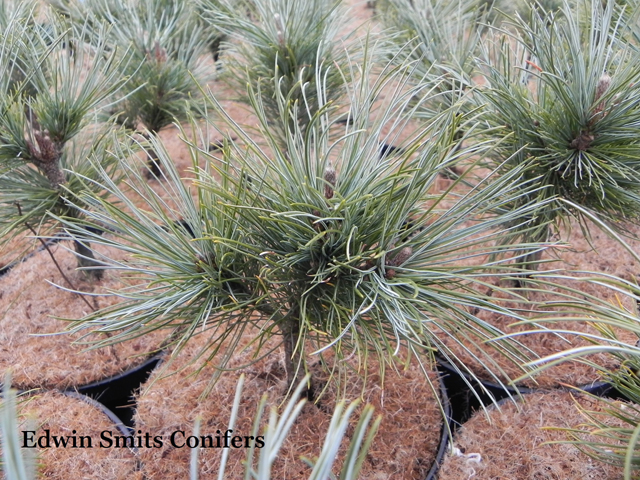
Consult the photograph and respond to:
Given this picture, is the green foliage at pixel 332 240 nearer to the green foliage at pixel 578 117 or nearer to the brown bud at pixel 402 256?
the brown bud at pixel 402 256

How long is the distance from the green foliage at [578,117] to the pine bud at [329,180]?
21cm

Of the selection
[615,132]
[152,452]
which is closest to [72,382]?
[152,452]

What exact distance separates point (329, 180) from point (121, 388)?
62cm

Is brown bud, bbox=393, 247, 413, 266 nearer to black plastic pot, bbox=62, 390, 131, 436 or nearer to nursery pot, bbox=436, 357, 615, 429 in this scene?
nursery pot, bbox=436, 357, 615, 429

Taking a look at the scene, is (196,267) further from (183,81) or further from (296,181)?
(183,81)

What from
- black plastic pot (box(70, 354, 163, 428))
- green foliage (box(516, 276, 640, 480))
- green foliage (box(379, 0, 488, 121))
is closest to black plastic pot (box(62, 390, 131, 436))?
black plastic pot (box(70, 354, 163, 428))

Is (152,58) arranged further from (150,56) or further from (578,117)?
(578,117)

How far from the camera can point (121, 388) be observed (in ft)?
2.93

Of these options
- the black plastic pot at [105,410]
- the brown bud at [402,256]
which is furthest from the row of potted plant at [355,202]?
the black plastic pot at [105,410]

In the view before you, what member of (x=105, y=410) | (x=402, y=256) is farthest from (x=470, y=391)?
(x=105, y=410)

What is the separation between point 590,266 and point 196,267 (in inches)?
35.4

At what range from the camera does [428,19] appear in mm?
1121

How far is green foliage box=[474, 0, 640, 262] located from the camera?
24.5 inches

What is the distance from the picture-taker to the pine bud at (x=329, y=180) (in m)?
0.53
